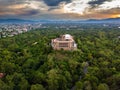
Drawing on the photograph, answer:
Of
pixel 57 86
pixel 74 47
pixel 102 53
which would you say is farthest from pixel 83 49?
pixel 57 86

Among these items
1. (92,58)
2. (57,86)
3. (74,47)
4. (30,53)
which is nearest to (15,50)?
(30,53)

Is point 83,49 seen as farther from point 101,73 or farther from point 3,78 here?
point 3,78

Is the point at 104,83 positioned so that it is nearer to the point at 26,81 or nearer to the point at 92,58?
the point at 26,81

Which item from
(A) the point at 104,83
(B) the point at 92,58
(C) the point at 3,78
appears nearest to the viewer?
(A) the point at 104,83

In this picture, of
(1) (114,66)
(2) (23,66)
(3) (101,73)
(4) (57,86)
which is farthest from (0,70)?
(1) (114,66)

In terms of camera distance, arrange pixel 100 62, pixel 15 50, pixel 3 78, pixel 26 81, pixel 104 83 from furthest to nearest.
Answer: pixel 15 50 → pixel 100 62 → pixel 3 78 → pixel 26 81 → pixel 104 83

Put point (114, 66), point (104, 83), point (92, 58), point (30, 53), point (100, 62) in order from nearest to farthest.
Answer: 1. point (104, 83)
2. point (114, 66)
3. point (100, 62)
4. point (92, 58)
5. point (30, 53)

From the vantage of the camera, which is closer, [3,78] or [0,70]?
[3,78]

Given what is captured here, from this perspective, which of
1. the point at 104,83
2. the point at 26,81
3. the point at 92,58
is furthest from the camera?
the point at 92,58

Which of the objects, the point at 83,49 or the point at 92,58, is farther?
the point at 83,49
